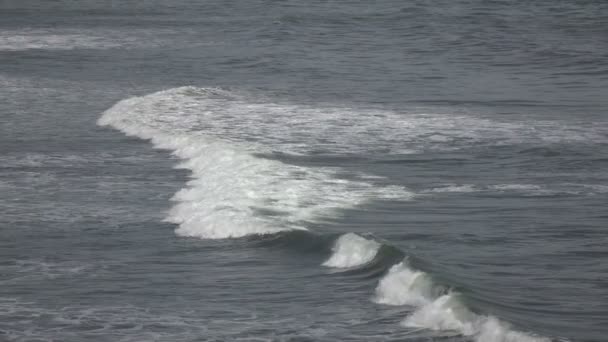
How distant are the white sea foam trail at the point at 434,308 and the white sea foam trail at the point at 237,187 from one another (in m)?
2.46

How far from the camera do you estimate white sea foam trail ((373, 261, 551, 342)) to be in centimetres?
963

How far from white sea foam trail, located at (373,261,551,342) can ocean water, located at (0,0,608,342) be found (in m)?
0.02

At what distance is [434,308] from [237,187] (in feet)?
19.5

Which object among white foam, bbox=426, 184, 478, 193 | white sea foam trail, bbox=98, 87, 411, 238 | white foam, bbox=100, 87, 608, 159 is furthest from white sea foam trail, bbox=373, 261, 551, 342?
white foam, bbox=100, 87, 608, 159

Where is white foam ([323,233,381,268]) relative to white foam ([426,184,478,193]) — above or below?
above

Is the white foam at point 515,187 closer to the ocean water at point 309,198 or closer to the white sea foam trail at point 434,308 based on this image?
the ocean water at point 309,198

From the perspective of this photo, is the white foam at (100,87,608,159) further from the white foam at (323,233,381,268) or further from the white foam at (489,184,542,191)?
the white foam at (323,233,381,268)

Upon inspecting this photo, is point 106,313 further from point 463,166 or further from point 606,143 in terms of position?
point 606,143

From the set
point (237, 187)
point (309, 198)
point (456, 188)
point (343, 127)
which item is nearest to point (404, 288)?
point (309, 198)

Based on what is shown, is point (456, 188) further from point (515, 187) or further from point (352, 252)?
point (352, 252)

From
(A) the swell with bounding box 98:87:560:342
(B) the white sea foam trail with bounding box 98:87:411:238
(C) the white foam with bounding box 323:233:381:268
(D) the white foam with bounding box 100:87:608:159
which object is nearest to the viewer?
(A) the swell with bounding box 98:87:560:342

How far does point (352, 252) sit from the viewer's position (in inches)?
485

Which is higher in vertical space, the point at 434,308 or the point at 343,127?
the point at 434,308

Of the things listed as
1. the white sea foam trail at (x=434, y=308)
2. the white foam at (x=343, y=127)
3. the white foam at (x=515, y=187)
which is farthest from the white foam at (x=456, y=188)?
the white sea foam trail at (x=434, y=308)
